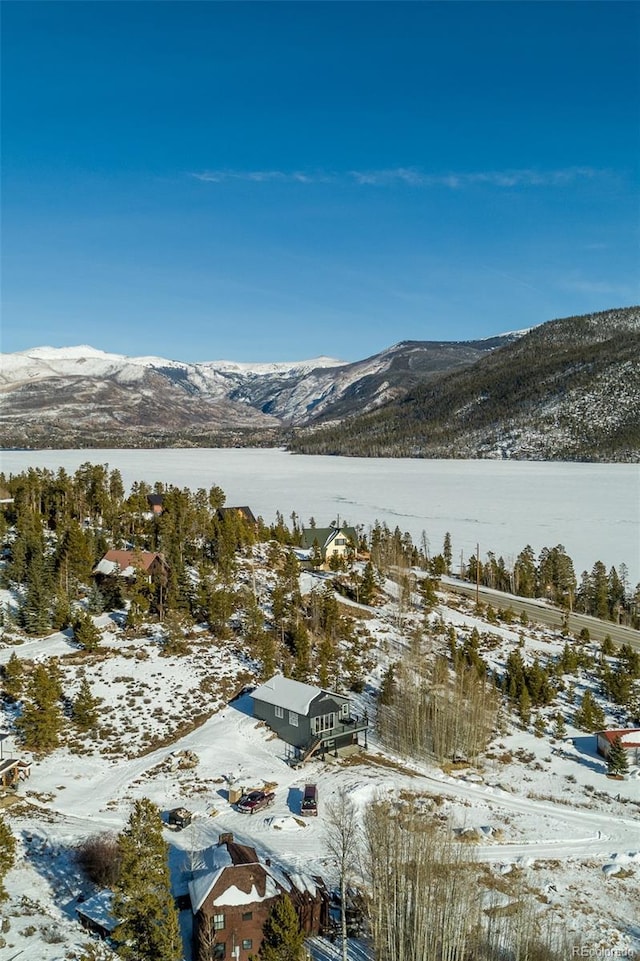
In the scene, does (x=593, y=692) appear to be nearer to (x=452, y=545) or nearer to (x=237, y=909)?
(x=237, y=909)

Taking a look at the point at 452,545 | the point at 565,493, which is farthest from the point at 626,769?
the point at 565,493

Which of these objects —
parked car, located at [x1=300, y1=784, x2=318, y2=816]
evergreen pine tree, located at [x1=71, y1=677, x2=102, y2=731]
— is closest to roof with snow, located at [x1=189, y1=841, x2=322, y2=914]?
parked car, located at [x1=300, y1=784, x2=318, y2=816]

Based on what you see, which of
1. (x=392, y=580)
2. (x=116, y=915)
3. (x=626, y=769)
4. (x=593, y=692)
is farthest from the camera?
(x=392, y=580)

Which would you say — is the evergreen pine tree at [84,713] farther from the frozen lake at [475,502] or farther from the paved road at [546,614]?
the frozen lake at [475,502]

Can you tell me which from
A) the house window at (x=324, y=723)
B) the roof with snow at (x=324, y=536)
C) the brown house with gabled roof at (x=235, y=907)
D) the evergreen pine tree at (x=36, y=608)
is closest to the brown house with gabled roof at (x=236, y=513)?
the roof with snow at (x=324, y=536)

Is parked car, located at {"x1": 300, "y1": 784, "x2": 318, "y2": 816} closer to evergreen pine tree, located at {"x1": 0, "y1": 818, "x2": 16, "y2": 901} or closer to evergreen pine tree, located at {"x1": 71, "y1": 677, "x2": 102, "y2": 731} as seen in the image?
evergreen pine tree, located at {"x1": 0, "y1": 818, "x2": 16, "y2": 901}

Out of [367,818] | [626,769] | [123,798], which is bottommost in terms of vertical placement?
[626,769]
